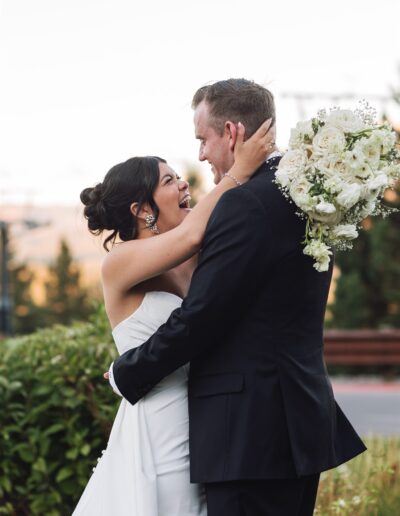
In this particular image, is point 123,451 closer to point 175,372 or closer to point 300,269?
point 175,372

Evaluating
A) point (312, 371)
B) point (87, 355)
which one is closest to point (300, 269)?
A: point (312, 371)

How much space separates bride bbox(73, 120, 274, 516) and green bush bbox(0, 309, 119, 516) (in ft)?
5.86

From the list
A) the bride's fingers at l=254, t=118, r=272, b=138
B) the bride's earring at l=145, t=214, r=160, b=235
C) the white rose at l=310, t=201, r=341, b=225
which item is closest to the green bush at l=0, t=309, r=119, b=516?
the bride's earring at l=145, t=214, r=160, b=235

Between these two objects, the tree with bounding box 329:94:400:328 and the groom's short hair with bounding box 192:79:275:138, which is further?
the tree with bounding box 329:94:400:328

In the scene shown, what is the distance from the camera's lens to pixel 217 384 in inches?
133

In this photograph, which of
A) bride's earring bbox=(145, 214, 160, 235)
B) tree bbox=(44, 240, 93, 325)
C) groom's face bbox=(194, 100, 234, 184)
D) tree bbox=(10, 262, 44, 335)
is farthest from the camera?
tree bbox=(44, 240, 93, 325)

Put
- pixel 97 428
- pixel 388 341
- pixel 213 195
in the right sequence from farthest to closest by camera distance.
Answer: pixel 388 341 < pixel 97 428 < pixel 213 195

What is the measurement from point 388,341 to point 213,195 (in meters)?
19.7

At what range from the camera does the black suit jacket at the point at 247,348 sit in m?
3.30

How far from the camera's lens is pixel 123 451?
3.68 metres

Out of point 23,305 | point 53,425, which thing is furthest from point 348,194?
point 23,305

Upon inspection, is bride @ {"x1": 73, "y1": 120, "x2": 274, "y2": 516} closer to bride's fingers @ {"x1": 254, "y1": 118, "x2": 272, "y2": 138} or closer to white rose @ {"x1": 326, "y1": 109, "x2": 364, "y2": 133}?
bride's fingers @ {"x1": 254, "y1": 118, "x2": 272, "y2": 138}

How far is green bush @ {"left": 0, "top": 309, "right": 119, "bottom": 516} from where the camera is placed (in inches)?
220

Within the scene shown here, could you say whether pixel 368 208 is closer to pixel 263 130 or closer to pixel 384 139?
pixel 384 139
